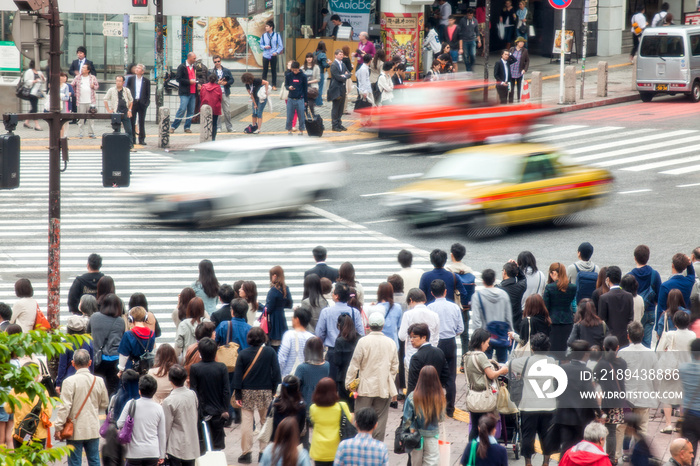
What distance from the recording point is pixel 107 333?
10.7 meters

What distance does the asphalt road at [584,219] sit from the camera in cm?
1775

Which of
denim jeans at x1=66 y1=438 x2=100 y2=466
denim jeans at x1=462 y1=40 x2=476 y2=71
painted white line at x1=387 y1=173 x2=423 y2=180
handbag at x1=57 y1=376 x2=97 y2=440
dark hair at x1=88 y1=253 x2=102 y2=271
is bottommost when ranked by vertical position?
denim jeans at x1=66 y1=438 x2=100 y2=466

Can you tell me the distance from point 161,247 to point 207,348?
30.5 ft

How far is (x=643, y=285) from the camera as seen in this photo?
1277cm

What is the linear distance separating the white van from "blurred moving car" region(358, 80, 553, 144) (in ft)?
29.9

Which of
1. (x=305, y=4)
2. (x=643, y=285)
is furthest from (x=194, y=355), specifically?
(x=305, y=4)

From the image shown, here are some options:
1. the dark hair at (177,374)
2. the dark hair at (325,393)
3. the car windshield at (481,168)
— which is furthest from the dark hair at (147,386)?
the car windshield at (481,168)

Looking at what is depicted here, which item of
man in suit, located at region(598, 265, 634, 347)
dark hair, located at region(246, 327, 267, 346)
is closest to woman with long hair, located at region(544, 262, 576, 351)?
man in suit, located at region(598, 265, 634, 347)

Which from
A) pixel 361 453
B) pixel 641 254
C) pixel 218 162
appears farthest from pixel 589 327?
pixel 218 162

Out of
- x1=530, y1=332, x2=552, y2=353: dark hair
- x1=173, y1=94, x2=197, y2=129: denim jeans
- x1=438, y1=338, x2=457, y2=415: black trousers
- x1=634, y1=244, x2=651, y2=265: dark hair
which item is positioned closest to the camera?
x1=530, y1=332, x2=552, y2=353: dark hair

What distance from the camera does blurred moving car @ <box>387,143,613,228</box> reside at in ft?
58.6

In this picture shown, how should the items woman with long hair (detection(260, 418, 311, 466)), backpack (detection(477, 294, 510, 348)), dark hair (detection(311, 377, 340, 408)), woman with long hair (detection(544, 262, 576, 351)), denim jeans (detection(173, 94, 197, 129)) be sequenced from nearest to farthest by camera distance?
woman with long hair (detection(260, 418, 311, 466))
dark hair (detection(311, 377, 340, 408))
backpack (detection(477, 294, 510, 348))
woman with long hair (detection(544, 262, 576, 351))
denim jeans (detection(173, 94, 197, 129))

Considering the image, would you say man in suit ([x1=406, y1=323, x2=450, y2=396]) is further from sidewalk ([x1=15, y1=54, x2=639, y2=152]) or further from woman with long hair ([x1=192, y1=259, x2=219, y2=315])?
sidewalk ([x1=15, y1=54, x2=639, y2=152])

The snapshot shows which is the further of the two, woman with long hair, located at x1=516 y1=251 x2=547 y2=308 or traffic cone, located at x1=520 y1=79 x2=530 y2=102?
traffic cone, located at x1=520 y1=79 x2=530 y2=102
